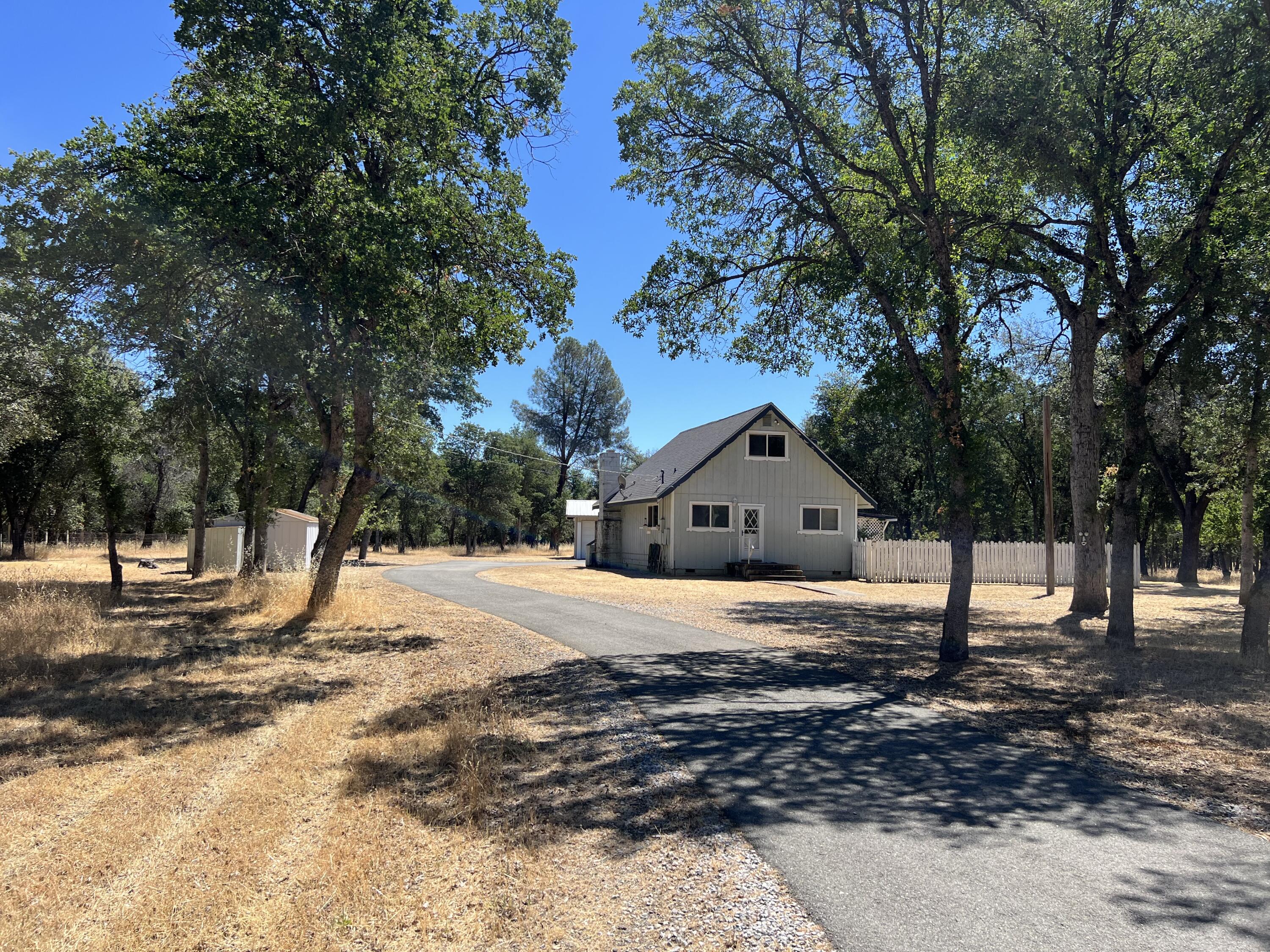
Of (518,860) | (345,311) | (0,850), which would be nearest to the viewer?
(518,860)

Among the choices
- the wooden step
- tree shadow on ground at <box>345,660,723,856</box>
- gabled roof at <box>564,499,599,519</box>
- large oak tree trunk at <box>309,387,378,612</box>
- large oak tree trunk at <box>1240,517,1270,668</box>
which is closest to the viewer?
tree shadow on ground at <box>345,660,723,856</box>

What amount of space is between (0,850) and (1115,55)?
14.2 meters

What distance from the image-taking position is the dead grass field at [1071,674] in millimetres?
5879

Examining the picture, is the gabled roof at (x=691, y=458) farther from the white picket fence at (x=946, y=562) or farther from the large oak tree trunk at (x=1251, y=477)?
the large oak tree trunk at (x=1251, y=477)

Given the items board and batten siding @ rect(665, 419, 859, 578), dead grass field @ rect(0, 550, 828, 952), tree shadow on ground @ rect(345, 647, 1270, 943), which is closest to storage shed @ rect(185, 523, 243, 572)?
board and batten siding @ rect(665, 419, 859, 578)

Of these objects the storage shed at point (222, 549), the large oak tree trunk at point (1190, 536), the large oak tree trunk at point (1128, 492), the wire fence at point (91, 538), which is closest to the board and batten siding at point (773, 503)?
the large oak tree trunk at point (1190, 536)

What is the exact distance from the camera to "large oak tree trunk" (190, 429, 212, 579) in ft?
72.0

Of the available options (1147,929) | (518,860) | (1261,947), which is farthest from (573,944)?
(1261,947)

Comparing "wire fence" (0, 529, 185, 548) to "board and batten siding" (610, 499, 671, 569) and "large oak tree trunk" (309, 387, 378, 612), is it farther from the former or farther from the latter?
"large oak tree trunk" (309, 387, 378, 612)

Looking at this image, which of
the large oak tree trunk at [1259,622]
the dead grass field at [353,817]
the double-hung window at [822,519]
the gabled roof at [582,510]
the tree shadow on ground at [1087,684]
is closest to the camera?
the dead grass field at [353,817]

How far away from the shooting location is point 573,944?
10.8 feet

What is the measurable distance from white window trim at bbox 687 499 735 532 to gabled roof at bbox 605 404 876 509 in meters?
1.12

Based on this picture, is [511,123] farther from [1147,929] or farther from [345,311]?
[1147,929]

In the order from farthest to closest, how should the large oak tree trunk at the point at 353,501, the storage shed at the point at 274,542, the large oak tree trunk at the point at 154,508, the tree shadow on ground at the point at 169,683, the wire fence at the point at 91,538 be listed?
the large oak tree trunk at the point at 154,508, the wire fence at the point at 91,538, the storage shed at the point at 274,542, the large oak tree trunk at the point at 353,501, the tree shadow on ground at the point at 169,683
